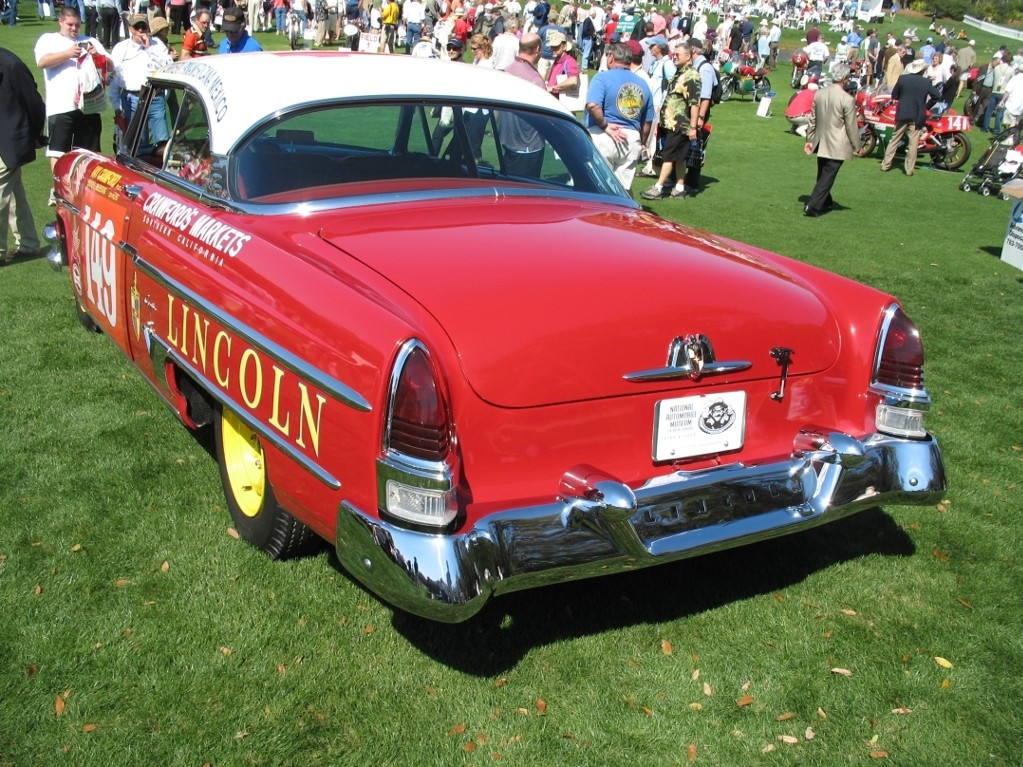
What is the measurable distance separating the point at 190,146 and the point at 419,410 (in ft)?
7.66

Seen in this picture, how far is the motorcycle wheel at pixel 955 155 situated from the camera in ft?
57.7

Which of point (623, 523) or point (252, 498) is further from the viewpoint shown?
point (252, 498)

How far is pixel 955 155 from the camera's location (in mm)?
17734

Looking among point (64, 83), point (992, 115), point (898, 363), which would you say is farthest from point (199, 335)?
point (992, 115)

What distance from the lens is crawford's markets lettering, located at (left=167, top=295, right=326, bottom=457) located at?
9.84ft

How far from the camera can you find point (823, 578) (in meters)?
3.96

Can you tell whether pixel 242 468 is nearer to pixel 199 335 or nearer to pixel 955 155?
pixel 199 335

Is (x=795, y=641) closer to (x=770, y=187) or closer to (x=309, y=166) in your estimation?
(x=309, y=166)

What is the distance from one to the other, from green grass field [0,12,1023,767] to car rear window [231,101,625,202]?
1466 millimetres

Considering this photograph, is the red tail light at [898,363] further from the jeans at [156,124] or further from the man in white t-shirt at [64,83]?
the man in white t-shirt at [64,83]

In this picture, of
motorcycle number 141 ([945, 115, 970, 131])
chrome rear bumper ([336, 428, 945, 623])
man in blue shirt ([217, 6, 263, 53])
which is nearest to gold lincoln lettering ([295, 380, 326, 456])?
chrome rear bumper ([336, 428, 945, 623])

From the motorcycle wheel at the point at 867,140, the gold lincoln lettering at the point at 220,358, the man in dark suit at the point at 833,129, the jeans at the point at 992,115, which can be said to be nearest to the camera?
the gold lincoln lettering at the point at 220,358

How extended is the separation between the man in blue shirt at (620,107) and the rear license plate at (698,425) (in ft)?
21.9

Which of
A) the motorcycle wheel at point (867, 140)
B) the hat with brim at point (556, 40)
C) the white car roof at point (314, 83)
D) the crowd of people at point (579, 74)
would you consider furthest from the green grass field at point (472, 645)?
the motorcycle wheel at point (867, 140)
